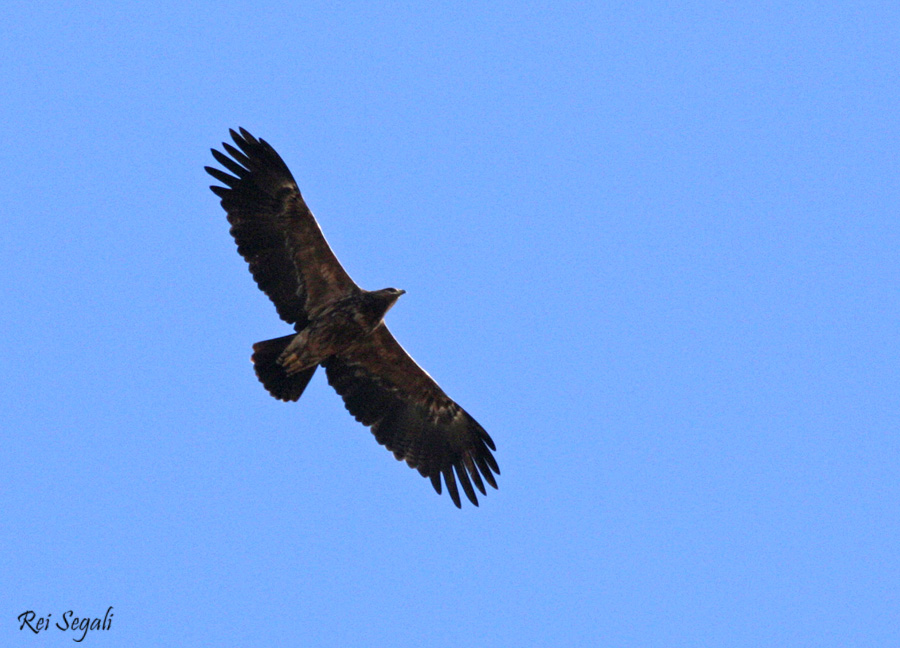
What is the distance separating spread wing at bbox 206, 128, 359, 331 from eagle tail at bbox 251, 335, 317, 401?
0.56 m

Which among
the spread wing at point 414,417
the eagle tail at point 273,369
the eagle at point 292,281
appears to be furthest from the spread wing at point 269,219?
the spread wing at point 414,417

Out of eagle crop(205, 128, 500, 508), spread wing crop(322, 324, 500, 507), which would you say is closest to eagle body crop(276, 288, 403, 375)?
eagle crop(205, 128, 500, 508)

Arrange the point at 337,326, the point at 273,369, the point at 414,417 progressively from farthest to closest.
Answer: the point at 414,417 → the point at 273,369 → the point at 337,326

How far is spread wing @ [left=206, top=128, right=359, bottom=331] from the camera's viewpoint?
14.3m

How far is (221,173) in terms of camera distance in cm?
1438

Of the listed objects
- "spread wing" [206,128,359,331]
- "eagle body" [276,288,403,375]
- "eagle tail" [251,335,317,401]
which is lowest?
"eagle tail" [251,335,317,401]

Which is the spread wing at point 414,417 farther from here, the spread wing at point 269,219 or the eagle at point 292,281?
the spread wing at point 269,219

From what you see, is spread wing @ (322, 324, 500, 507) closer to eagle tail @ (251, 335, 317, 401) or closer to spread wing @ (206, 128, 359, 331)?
eagle tail @ (251, 335, 317, 401)

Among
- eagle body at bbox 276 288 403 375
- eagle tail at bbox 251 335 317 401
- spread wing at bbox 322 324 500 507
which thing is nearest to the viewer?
eagle body at bbox 276 288 403 375

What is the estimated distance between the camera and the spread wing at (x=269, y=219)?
14.3 m

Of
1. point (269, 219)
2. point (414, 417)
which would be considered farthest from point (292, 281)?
point (414, 417)

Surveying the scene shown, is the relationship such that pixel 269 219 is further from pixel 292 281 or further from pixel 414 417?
pixel 414 417

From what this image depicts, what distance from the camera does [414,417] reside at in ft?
50.2

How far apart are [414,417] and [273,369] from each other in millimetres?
2169
